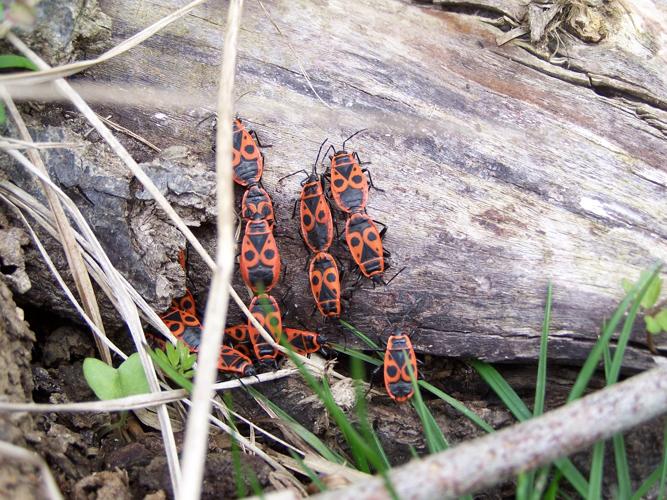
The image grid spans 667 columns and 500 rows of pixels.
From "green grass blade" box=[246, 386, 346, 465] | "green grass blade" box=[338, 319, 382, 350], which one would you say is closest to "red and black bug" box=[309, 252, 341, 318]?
"green grass blade" box=[338, 319, 382, 350]

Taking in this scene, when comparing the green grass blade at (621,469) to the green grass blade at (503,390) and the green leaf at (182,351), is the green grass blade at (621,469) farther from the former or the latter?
the green leaf at (182,351)

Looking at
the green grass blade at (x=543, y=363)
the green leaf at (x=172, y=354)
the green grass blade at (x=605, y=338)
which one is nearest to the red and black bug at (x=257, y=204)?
the green leaf at (x=172, y=354)

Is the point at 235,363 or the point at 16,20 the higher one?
the point at 16,20

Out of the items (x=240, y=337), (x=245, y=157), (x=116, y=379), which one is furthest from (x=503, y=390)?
(x=116, y=379)

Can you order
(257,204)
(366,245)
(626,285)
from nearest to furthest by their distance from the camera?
(626,285)
(366,245)
(257,204)

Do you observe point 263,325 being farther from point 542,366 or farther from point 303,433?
point 542,366

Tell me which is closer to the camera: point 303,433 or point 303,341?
point 303,433
